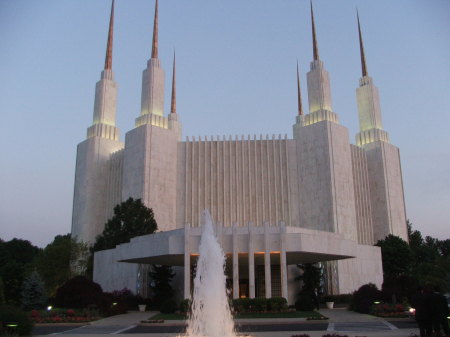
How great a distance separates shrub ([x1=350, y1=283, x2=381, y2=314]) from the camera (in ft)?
87.1

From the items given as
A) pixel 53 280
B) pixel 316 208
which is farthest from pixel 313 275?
pixel 53 280

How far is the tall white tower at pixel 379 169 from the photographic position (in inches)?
2010

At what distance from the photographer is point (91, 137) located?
5378cm

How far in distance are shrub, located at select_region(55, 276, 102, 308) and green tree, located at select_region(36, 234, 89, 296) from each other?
17.4 m

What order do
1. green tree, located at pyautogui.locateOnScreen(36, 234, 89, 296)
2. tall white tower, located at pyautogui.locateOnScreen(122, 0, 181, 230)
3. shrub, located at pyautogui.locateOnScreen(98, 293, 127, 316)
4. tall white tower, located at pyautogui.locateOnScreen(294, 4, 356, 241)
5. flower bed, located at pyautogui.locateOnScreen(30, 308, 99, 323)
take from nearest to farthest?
flower bed, located at pyautogui.locateOnScreen(30, 308, 99, 323), shrub, located at pyautogui.locateOnScreen(98, 293, 127, 316), green tree, located at pyautogui.locateOnScreen(36, 234, 89, 296), tall white tower, located at pyautogui.locateOnScreen(294, 4, 356, 241), tall white tower, located at pyautogui.locateOnScreen(122, 0, 181, 230)

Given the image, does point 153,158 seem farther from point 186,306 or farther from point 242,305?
point 242,305

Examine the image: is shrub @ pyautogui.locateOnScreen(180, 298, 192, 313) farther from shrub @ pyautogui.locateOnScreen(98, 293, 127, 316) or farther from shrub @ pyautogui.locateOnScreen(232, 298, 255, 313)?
shrub @ pyautogui.locateOnScreen(98, 293, 127, 316)

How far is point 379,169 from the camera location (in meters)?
52.3

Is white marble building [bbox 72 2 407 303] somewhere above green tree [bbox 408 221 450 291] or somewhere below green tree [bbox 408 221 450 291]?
above

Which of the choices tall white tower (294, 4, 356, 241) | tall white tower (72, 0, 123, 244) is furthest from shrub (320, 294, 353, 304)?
tall white tower (72, 0, 123, 244)

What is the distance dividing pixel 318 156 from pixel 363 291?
2210 cm

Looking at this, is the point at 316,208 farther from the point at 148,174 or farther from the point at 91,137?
the point at 91,137

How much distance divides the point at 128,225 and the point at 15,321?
23.9 m

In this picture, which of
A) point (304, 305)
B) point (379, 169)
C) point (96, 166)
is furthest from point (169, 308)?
point (379, 169)
